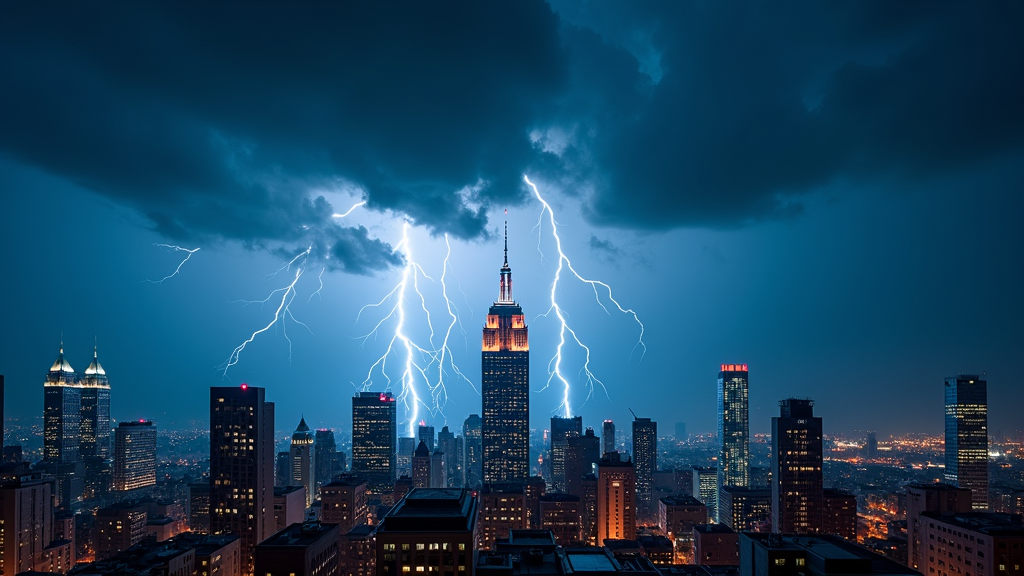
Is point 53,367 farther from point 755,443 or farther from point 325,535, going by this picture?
point 755,443

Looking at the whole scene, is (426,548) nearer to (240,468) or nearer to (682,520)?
(240,468)

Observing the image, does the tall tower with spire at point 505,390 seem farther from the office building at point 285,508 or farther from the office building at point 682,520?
the office building at point 285,508

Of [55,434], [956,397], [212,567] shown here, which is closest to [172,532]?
[212,567]

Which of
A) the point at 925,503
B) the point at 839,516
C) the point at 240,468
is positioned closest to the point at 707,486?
the point at 839,516

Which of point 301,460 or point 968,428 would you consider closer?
point 968,428

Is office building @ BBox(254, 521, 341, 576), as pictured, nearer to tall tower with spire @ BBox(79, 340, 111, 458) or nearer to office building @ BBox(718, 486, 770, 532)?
office building @ BBox(718, 486, 770, 532)
